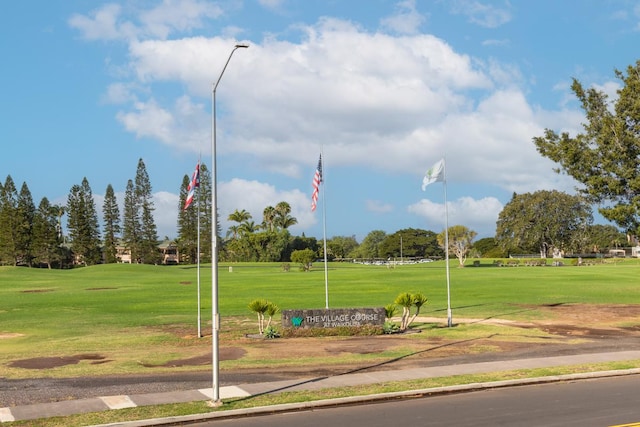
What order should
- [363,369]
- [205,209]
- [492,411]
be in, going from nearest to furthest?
[492,411], [363,369], [205,209]

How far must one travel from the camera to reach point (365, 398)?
1428 centimetres

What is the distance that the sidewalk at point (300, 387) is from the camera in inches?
522

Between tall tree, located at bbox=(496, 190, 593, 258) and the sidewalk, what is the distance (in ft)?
387

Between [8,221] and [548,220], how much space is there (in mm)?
107368

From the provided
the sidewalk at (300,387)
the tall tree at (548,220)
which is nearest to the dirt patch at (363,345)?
the sidewalk at (300,387)

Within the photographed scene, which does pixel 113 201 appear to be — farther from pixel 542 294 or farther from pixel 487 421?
pixel 487 421

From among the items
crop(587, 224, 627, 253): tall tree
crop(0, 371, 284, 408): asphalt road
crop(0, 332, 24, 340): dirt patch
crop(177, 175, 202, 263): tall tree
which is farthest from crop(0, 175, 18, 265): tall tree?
crop(587, 224, 627, 253): tall tree

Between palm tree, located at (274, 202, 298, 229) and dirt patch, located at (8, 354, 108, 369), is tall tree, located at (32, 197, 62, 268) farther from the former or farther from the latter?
dirt patch, located at (8, 354, 108, 369)

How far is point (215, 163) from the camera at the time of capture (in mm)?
14727

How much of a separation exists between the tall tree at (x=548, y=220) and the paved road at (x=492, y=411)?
405 ft

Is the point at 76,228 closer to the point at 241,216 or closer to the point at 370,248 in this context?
the point at 241,216

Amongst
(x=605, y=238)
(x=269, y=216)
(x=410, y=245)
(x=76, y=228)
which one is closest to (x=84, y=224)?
(x=76, y=228)

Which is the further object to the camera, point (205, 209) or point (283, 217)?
point (283, 217)

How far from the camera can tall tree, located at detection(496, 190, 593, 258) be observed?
132 m
